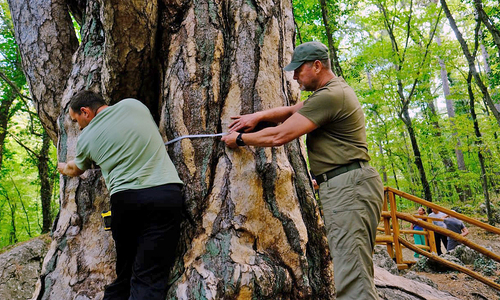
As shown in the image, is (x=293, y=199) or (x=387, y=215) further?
(x=387, y=215)

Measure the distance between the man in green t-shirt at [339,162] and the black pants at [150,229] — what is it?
25.7 inches

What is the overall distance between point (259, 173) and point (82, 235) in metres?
1.64

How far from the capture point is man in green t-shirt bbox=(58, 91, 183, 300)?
2.29 m

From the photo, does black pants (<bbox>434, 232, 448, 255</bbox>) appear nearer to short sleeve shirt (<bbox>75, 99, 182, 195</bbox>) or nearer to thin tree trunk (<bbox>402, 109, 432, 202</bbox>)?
thin tree trunk (<bbox>402, 109, 432, 202</bbox>)

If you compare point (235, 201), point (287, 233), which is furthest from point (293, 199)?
point (235, 201)

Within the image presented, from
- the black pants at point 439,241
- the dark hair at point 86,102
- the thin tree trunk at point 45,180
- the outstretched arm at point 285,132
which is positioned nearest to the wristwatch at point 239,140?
the outstretched arm at point 285,132

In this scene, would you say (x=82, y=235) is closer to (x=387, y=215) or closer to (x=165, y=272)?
(x=165, y=272)

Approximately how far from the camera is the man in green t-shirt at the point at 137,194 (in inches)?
90.1

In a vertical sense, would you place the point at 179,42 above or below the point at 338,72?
below

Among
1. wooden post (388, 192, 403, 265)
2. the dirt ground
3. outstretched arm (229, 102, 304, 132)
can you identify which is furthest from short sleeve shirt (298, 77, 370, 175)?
the dirt ground

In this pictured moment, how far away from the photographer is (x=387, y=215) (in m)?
5.69

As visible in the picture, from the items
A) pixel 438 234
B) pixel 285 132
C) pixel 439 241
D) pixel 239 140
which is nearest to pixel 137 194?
pixel 239 140

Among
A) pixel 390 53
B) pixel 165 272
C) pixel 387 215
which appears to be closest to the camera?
pixel 165 272

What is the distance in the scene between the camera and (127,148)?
2432 mm
